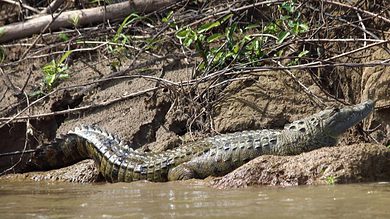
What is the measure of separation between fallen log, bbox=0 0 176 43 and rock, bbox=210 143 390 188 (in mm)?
3630

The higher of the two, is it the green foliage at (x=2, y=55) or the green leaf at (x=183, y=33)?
the green foliage at (x=2, y=55)

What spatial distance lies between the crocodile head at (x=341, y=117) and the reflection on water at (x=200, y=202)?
1282 mm

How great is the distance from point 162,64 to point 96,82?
2.78 ft

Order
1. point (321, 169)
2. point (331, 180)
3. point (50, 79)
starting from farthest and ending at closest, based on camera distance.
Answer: point (50, 79) < point (321, 169) < point (331, 180)

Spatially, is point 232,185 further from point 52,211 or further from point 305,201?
point 52,211

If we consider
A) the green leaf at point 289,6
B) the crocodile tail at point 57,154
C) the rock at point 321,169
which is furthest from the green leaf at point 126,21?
the rock at point 321,169

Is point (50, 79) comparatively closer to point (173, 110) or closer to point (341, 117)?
point (173, 110)

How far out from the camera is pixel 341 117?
6.80m

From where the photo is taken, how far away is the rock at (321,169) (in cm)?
569

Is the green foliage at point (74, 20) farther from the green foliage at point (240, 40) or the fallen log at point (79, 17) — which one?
the green foliage at point (240, 40)

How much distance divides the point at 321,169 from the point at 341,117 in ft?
3.82

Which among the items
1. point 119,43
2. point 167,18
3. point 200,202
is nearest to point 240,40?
point 167,18

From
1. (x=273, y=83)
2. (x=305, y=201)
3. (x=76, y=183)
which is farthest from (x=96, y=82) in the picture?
(x=305, y=201)

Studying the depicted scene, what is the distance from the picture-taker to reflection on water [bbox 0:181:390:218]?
443 centimetres
